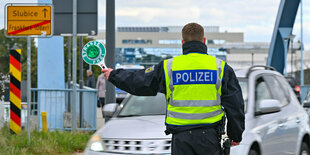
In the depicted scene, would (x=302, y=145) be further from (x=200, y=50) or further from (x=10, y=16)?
(x=10, y=16)

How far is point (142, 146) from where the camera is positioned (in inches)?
250

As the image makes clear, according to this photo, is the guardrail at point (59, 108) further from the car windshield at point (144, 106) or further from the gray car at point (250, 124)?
the gray car at point (250, 124)

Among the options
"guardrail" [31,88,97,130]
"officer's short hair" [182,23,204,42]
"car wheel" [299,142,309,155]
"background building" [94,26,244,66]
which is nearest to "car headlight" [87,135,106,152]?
"officer's short hair" [182,23,204,42]

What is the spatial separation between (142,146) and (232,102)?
1967mm

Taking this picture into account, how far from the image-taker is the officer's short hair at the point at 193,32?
4574mm

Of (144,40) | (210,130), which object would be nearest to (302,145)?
(210,130)

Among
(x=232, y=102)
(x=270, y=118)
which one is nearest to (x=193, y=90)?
(x=232, y=102)

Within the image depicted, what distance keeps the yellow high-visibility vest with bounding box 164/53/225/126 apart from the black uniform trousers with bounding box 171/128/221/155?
0.07 meters

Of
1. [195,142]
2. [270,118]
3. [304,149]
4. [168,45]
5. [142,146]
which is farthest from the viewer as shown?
[168,45]

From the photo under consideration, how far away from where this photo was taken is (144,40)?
141500 mm

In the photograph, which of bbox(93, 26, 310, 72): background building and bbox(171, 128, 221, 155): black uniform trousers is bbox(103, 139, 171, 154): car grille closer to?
bbox(171, 128, 221, 155): black uniform trousers

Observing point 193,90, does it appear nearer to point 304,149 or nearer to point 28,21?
point 304,149

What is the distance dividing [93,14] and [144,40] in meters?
131

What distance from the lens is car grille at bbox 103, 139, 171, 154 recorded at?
248 inches
